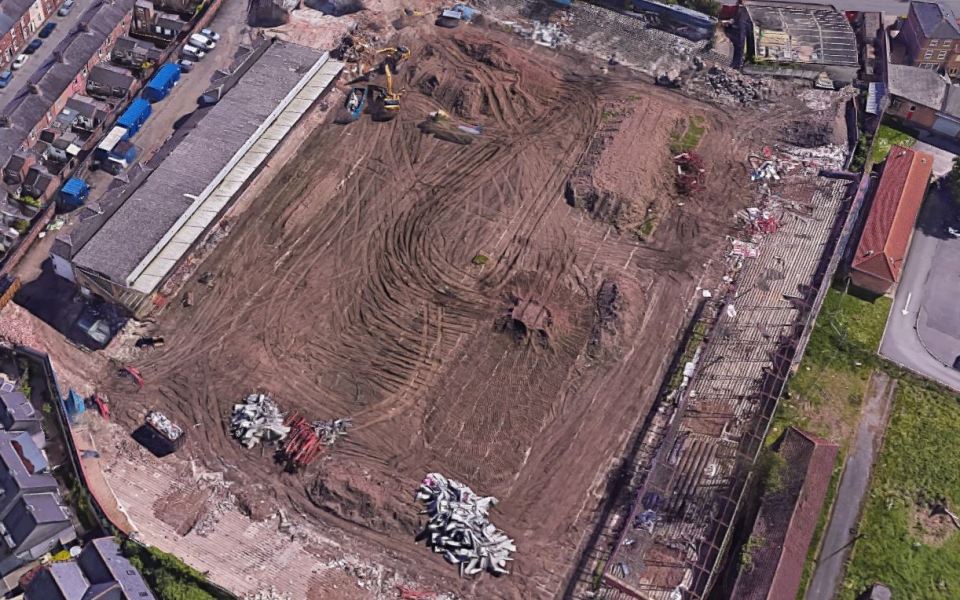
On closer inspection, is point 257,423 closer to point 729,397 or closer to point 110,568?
point 110,568

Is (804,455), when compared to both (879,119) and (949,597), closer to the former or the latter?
(949,597)

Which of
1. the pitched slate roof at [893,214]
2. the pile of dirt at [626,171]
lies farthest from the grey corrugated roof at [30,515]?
the pitched slate roof at [893,214]

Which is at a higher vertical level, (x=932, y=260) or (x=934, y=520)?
(x=932, y=260)

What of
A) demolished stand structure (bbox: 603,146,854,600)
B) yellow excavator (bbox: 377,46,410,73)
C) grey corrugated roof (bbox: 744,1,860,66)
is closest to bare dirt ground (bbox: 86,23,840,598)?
yellow excavator (bbox: 377,46,410,73)

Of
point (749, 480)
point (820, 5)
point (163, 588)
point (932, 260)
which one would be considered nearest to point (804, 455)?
point (749, 480)

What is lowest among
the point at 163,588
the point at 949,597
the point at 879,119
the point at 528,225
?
the point at 163,588

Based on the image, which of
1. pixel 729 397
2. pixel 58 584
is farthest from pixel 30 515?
pixel 729 397
